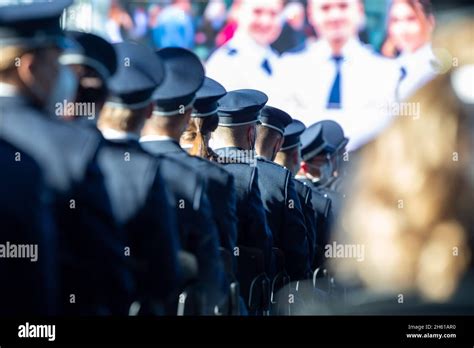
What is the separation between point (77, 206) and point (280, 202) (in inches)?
72.7

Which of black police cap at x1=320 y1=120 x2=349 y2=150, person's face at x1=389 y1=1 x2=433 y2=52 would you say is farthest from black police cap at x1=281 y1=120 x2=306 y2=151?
person's face at x1=389 y1=1 x2=433 y2=52

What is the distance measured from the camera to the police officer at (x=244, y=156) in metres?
6.13

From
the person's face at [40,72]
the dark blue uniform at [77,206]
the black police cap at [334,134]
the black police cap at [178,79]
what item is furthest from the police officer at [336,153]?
the person's face at [40,72]

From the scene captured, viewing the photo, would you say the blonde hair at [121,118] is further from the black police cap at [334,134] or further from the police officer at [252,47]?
the black police cap at [334,134]

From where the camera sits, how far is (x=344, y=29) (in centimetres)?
596

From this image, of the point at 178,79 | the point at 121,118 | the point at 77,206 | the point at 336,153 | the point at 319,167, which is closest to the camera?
the point at 77,206

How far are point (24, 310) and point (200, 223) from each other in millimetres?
931

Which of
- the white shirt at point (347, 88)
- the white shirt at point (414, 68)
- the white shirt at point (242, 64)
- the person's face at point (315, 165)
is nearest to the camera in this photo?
the white shirt at point (242, 64)

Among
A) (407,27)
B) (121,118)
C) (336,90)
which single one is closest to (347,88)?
(336,90)

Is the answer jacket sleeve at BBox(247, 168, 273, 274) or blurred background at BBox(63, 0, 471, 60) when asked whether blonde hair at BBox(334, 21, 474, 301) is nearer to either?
jacket sleeve at BBox(247, 168, 273, 274)

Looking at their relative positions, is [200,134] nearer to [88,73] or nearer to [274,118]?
[274,118]

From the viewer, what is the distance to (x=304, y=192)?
23.1 ft

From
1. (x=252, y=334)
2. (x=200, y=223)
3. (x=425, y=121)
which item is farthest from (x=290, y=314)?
(x=425, y=121)

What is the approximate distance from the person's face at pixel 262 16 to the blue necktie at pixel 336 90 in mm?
331
